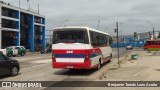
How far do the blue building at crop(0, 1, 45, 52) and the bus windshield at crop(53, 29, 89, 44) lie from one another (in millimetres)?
54537

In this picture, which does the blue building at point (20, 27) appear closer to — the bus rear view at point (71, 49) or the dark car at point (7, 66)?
the bus rear view at point (71, 49)

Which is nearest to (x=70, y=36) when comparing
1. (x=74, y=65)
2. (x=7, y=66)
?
(x=74, y=65)

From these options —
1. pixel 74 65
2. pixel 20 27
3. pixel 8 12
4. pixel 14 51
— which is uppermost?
pixel 8 12

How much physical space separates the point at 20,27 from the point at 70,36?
68.7 meters

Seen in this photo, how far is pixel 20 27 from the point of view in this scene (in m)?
84.7

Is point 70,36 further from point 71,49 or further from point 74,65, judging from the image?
point 74,65

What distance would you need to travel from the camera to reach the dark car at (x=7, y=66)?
15805 mm

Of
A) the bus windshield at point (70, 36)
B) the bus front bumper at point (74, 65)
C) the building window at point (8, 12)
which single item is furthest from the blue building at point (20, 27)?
the bus front bumper at point (74, 65)

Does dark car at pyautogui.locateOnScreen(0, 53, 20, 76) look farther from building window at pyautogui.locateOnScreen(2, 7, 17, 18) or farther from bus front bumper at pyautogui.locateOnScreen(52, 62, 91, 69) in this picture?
building window at pyautogui.locateOnScreen(2, 7, 17, 18)

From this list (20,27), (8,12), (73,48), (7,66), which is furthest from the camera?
(20,27)

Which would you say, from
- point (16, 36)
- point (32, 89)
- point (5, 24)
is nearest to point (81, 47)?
point (32, 89)

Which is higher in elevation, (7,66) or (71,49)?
(71,49)

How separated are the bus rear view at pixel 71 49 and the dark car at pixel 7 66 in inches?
90.7

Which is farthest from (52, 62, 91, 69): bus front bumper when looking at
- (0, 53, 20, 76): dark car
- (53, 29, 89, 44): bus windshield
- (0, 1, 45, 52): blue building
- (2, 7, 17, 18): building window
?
(2, 7, 17, 18): building window
